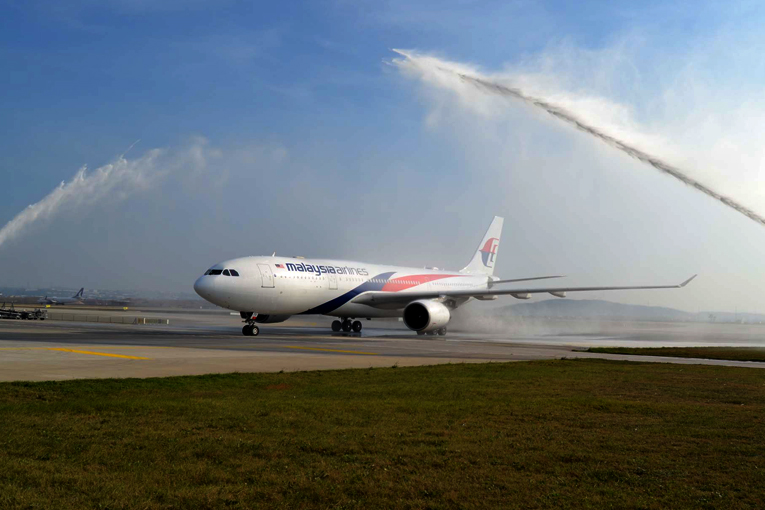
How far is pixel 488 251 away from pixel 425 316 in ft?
72.1

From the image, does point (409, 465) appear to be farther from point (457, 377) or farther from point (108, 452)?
point (457, 377)

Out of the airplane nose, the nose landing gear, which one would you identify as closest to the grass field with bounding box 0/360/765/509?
the airplane nose

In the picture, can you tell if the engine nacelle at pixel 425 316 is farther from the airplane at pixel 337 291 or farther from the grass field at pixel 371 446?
the grass field at pixel 371 446

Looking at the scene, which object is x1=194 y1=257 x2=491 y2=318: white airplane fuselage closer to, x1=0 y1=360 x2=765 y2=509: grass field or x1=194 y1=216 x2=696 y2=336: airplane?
x1=194 y1=216 x2=696 y2=336: airplane

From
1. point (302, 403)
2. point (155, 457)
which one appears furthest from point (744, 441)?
point (155, 457)

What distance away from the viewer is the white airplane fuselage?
3631 centimetres

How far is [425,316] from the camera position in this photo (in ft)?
138

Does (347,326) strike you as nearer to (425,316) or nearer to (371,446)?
(425,316)

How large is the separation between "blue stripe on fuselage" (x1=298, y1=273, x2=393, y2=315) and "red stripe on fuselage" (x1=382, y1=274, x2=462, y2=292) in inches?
19.4

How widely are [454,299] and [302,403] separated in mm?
36113

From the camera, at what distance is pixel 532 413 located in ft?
37.2

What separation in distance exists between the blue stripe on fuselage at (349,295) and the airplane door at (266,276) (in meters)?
4.08

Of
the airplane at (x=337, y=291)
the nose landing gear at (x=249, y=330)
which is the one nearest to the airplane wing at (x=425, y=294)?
the airplane at (x=337, y=291)

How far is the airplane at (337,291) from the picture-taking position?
36.7m
